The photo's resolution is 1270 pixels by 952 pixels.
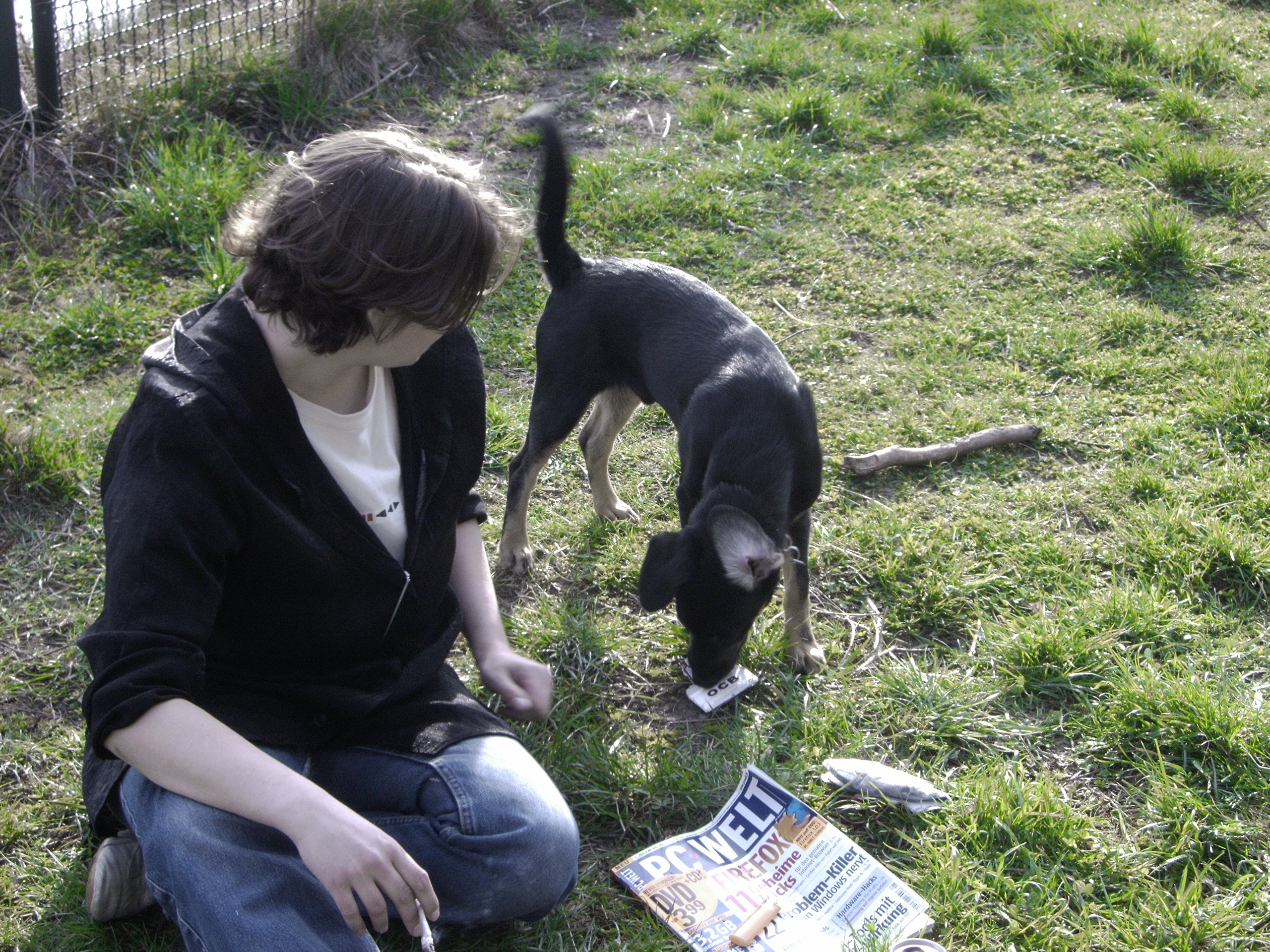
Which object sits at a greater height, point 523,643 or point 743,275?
point 743,275

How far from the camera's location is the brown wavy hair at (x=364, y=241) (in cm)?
195

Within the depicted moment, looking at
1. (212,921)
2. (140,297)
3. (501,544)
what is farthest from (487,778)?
(140,297)

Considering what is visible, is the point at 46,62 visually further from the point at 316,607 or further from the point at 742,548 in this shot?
the point at 742,548

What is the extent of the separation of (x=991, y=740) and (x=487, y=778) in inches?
56.1

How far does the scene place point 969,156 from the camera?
223 inches

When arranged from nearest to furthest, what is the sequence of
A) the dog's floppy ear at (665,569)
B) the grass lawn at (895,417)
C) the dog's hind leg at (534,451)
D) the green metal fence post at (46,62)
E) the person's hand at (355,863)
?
the person's hand at (355,863) → the grass lawn at (895,417) → the dog's floppy ear at (665,569) → the dog's hind leg at (534,451) → the green metal fence post at (46,62)

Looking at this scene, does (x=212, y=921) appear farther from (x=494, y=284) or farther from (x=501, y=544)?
(x=501, y=544)

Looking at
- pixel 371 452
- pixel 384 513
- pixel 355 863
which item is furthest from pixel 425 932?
pixel 371 452

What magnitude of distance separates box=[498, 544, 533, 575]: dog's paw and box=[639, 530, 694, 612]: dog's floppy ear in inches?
33.1

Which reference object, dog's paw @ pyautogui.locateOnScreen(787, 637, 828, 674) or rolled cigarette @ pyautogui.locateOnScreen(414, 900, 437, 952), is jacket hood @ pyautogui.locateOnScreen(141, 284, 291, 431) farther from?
dog's paw @ pyautogui.locateOnScreen(787, 637, 828, 674)

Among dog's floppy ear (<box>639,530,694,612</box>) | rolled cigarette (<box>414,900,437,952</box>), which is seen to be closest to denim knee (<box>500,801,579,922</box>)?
rolled cigarette (<box>414,900,437,952</box>)

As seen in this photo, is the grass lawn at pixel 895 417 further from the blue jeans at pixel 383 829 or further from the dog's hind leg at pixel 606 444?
the blue jeans at pixel 383 829

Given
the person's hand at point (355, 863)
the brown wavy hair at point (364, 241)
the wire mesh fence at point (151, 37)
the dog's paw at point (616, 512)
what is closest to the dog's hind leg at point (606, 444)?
the dog's paw at point (616, 512)

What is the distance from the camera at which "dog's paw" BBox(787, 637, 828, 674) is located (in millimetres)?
3148
